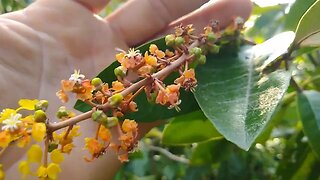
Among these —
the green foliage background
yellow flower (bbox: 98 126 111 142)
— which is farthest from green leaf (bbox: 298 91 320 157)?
yellow flower (bbox: 98 126 111 142)

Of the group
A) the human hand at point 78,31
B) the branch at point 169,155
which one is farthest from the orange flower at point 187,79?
the branch at point 169,155

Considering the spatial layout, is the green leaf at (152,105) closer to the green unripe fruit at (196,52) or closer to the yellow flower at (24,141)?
the green unripe fruit at (196,52)

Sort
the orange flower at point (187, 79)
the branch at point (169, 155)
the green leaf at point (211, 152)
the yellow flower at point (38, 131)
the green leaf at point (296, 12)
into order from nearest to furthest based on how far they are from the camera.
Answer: the yellow flower at point (38, 131), the orange flower at point (187, 79), the green leaf at point (296, 12), the green leaf at point (211, 152), the branch at point (169, 155)

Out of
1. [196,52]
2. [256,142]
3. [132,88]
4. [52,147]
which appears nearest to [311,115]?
[256,142]

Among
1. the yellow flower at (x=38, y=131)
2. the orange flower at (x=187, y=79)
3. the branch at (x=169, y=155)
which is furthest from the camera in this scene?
the branch at (x=169, y=155)

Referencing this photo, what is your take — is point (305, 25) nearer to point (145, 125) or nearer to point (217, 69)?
point (217, 69)

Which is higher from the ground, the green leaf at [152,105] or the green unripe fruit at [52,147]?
the green unripe fruit at [52,147]

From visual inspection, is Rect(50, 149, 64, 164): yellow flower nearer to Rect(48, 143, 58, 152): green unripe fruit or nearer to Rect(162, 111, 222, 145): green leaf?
Rect(48, 143, 58, 152): green unripe fruit

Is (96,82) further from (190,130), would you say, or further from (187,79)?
(190,130)
